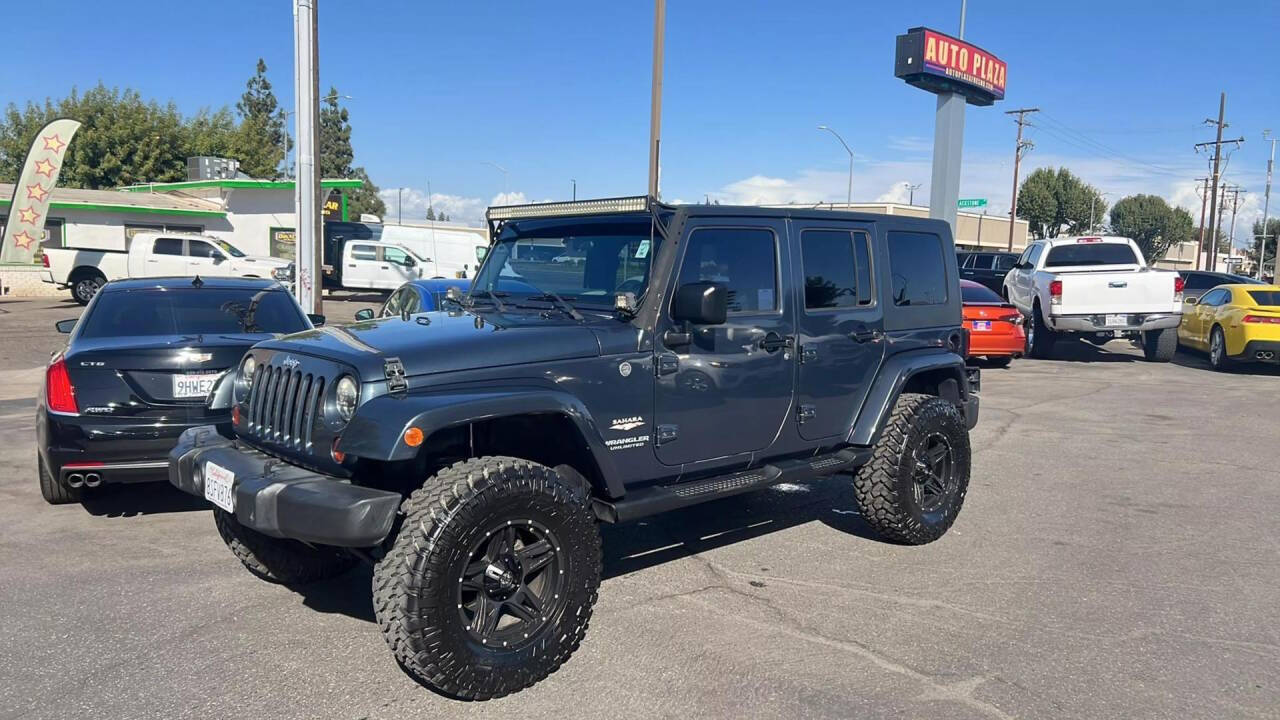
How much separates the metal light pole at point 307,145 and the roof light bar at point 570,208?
831cm

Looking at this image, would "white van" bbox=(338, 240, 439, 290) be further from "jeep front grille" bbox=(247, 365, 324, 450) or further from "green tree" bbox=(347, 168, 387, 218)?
"green tree" bbox=(347, 168, 387, 218)

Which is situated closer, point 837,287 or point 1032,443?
point 837,287

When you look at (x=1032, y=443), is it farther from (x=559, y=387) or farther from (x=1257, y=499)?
(x=559, y=387)

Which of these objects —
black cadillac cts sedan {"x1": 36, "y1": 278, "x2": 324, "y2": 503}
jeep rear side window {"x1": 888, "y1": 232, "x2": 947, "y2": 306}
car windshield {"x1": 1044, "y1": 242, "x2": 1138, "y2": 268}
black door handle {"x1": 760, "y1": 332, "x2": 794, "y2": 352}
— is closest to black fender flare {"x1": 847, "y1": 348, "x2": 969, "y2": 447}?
jeep rear side window {"x1": 888, "y1": 232, "x2": 947, "y2": 306}

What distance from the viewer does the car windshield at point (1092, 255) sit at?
634 inches

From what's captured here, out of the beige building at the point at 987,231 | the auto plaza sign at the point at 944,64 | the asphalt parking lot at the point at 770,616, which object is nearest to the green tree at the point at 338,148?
the beige building at the point at 987,231

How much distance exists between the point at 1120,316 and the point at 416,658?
1501 cm

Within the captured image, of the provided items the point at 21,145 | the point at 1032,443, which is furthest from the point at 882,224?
the point at 21,145

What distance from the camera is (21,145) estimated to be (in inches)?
1956

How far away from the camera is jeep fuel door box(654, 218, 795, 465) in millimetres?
4492

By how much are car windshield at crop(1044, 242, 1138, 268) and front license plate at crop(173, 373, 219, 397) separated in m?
14.5

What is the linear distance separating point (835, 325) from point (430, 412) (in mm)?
2608

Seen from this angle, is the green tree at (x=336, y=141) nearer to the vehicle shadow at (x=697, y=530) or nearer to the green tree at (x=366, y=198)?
the green tree at (x=366, y=198)

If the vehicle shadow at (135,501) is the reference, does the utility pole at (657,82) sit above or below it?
above
